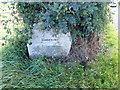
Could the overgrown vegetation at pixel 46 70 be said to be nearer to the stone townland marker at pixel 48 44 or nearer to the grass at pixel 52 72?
the grass at pixel 52 72

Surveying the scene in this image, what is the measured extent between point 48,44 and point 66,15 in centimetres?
65

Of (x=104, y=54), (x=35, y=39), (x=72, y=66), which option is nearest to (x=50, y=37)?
(x=35, y=39)

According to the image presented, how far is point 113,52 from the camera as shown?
3.16 metres

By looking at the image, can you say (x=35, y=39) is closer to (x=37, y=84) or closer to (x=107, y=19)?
(x=37, y=84)

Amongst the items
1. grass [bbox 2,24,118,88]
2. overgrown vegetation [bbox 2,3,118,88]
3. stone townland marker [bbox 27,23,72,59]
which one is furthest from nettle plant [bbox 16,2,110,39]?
grass [bbox 2,24,118,88]

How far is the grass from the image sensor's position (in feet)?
7.36

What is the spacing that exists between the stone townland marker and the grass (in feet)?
0.45

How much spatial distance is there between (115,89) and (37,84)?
1.01m

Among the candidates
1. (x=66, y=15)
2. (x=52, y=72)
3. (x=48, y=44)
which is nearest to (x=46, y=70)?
(x=52, y=72)

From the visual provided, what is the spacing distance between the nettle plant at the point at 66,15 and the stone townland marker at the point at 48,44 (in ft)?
0.52

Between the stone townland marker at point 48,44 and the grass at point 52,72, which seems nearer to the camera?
the grass at point 52,72

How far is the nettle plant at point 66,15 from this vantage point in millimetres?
2146

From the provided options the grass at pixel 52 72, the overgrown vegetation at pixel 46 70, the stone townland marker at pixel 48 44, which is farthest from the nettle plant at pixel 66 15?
the grass at pixel 52 72

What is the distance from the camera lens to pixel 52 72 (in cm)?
243
